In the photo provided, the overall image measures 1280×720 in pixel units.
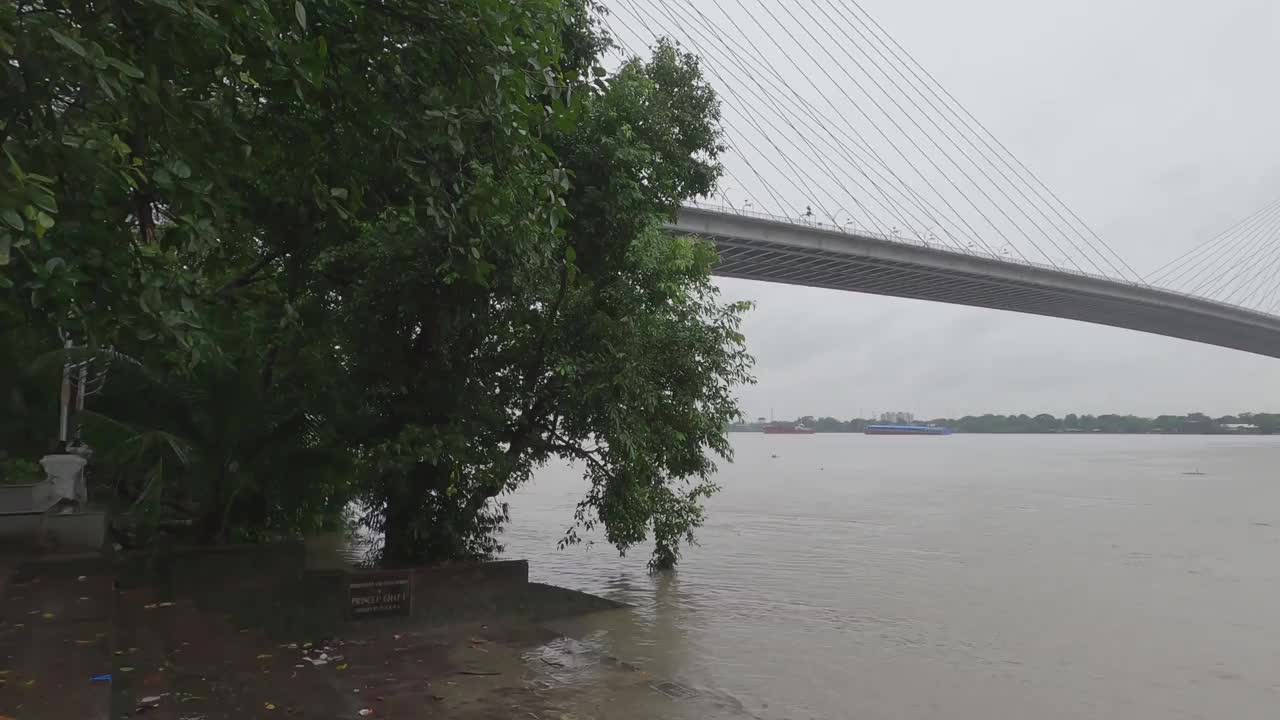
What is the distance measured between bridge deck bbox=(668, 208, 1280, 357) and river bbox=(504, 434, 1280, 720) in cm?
1387

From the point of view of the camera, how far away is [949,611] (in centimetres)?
1278

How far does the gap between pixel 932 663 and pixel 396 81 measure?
27.2ft

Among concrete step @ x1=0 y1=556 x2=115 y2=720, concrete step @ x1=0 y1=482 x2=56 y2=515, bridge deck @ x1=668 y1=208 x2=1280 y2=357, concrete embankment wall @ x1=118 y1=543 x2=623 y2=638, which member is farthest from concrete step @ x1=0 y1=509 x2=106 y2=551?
bridge deck @ x1=668 y1=208 x2=1280 y2=357

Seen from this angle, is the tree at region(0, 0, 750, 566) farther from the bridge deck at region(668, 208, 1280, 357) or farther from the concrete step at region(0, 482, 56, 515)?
the bridge deck at region(668, 208, 1280, 357)

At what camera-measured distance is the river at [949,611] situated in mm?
8656

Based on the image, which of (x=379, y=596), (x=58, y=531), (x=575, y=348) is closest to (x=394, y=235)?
(x=575, y=348)

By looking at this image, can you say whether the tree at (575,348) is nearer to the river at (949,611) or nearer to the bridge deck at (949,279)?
the river at (949,611)

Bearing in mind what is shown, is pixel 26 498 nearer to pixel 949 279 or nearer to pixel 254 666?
pixel 254 666

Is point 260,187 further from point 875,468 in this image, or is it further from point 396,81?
point 875,468

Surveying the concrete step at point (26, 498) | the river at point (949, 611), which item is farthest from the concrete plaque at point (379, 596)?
the concrete step at point (26, 498)

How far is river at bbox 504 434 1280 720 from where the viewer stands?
28.4 feet

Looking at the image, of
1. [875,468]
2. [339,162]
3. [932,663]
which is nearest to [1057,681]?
[932,663]

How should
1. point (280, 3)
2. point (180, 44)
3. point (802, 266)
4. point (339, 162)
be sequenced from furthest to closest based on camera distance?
point (802, 266) < point (339, 162) < point (280, 3) < point (180, 44)

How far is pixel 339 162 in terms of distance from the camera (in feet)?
17.9
